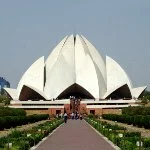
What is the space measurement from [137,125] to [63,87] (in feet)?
80.7

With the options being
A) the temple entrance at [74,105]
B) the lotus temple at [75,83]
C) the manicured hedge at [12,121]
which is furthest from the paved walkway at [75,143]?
the temple entrance at [74,105]

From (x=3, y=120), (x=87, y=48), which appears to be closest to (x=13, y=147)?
(x=3, y=120)

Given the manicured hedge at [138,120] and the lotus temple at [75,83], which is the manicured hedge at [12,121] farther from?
the lotus temple at [75,83]

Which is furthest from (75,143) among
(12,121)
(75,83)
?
(75,83)

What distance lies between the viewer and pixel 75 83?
46.3m

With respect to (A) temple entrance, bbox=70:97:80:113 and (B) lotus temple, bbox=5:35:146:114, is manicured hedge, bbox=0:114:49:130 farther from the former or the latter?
(A) temple entrance, bbox=70:97:80:113

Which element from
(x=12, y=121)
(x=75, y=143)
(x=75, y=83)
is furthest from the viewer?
(x=75, y=83)

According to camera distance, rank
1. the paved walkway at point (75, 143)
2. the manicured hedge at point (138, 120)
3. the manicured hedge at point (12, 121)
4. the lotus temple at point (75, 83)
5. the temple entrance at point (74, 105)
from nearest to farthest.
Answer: the paved walkway at point (75, 143) → the manicured hedge at point (12, 121) → the manicured hedge at point (138, 120) → the lotus temple at point (75, 83) → the temple entrance at point (74, 105)

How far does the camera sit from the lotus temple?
147 feet

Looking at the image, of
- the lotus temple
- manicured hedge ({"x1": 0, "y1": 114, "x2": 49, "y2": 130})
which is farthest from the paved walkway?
the lotus temple

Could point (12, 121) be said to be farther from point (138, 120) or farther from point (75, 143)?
point (75, 143)

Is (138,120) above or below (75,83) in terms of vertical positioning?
below

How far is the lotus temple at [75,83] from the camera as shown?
147 ft

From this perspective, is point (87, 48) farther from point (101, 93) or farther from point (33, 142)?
point (33, 142)
